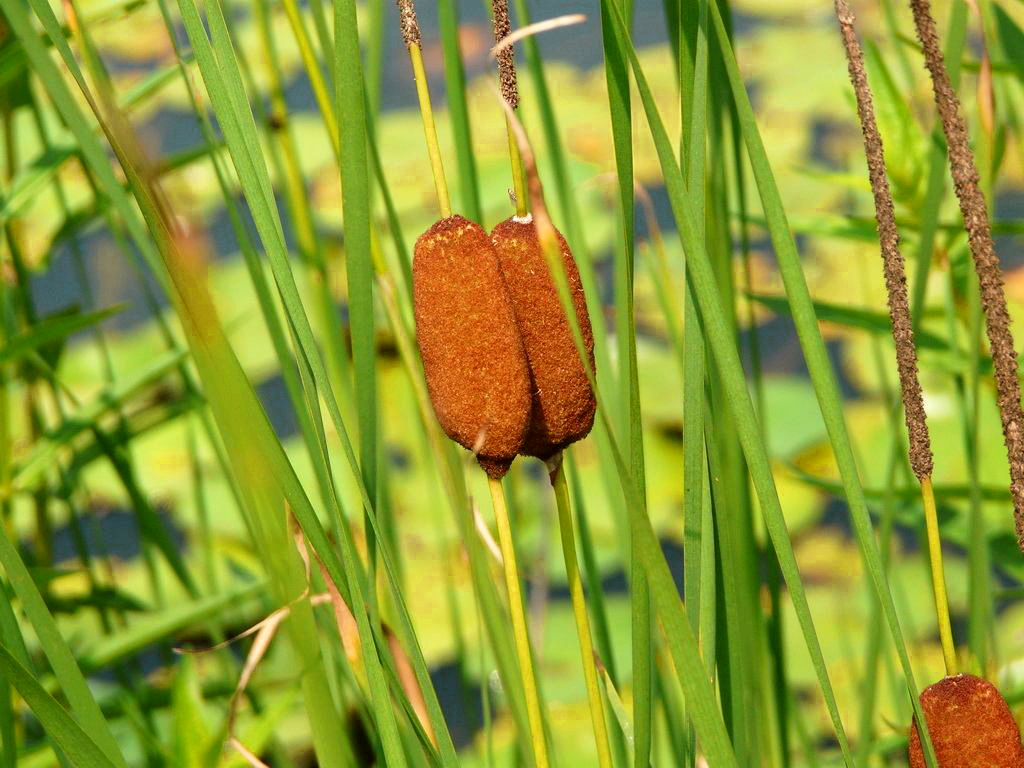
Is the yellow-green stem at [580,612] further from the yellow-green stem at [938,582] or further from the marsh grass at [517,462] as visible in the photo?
the yellow-green stem at [938,582]

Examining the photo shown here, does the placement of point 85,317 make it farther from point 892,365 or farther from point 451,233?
point 892,365

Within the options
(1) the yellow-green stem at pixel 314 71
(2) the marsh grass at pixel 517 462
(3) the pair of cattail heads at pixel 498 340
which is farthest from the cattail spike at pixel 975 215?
(1) the yellow-green stem at pixel 314 71

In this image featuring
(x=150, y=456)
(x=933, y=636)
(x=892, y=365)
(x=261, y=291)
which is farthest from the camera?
(x=150, y=456)

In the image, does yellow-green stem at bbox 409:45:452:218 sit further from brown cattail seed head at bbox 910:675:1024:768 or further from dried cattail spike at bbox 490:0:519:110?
brown cattail seed head at bbox 910:675:1024:768

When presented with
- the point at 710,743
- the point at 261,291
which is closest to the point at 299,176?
the point at 261,291

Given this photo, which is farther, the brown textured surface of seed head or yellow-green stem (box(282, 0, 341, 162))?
yellow-green stem (box(282, 0, 341, 162))

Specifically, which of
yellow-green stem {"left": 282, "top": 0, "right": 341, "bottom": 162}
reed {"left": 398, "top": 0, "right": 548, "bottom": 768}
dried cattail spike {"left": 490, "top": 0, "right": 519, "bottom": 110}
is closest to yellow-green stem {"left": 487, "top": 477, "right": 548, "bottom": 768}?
reed {"left": 398, "top": 0, "right": 548, "bottom": 768}

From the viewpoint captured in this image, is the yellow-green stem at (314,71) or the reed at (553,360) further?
the yellow-green stem at (314,71)
